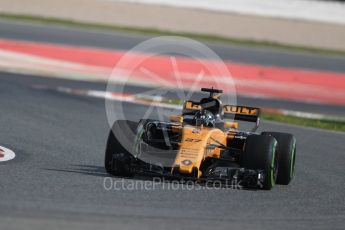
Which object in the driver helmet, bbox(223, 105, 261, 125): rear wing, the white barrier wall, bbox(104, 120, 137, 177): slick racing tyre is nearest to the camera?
bbox(104, 120, 137, 177): slick racing tyre

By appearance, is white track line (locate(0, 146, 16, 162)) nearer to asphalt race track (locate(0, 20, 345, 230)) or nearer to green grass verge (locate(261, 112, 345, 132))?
asphalt race track (locate(0, 20, 345, 230))

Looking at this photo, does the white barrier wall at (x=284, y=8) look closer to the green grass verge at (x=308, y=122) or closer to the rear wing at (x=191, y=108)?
the green grass verge at (x=308, y=122)

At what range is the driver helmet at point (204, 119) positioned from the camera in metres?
10.3

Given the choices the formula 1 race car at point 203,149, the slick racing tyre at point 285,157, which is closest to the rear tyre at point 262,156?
the formula 1 race car at point 203,149

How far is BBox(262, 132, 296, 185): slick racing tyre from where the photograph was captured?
408 inches

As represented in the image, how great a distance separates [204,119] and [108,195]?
7.20 feet

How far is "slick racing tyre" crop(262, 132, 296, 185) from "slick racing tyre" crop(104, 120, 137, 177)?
1.58 m

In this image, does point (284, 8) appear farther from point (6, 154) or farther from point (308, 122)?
point (6, 154)

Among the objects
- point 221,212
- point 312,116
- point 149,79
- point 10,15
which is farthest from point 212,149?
point 10,15

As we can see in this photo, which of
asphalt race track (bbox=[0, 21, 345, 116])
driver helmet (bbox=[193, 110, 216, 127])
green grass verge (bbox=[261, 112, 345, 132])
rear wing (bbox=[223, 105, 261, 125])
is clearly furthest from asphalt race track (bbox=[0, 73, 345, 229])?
asphalt race track (bbox=[0, 21, 345, 116])

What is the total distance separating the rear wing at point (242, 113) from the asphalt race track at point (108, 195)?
3.01 ft

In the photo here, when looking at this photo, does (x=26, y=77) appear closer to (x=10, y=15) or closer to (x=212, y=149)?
(x=212, y=149)

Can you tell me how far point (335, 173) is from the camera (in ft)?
38.4

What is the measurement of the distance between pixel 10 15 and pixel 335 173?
26.6 meters
